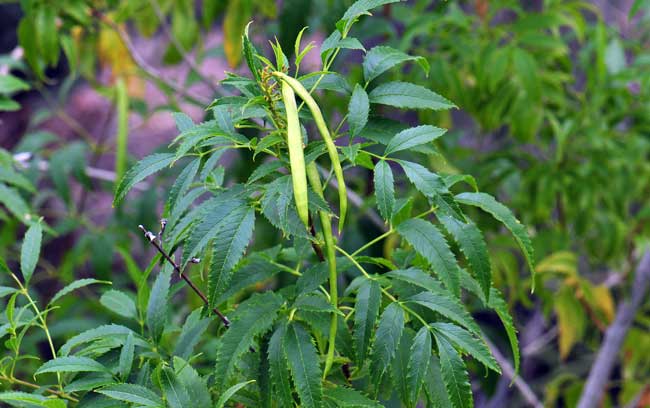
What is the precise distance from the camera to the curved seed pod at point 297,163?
0.54 metres

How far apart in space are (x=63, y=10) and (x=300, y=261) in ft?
2.86

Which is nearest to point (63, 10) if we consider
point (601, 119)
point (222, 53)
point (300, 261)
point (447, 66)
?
point (222, 53)

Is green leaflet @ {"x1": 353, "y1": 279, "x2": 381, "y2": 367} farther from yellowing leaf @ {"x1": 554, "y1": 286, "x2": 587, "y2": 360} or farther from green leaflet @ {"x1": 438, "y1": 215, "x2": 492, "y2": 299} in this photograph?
yellowing leaf @ {"x1": 554, "y1": 286, "x2": 587, "y2": 360}

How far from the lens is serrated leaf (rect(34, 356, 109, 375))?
565mm

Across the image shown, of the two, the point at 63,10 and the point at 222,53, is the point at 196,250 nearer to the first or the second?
the point at 63,10

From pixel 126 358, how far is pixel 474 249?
284 millimetres

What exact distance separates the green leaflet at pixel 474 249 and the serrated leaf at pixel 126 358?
0.26 meters

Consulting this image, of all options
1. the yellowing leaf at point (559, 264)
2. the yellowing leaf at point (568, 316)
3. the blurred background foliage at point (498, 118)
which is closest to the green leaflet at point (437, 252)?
the blurred background foliage at point (498, 118)

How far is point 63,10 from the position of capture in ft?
4.44

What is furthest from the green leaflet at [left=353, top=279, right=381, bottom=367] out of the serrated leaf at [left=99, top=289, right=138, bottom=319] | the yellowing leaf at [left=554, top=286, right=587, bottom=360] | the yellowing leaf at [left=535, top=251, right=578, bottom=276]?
the yellowing leaf at [left=554, top=286, right=587, bottom=360]

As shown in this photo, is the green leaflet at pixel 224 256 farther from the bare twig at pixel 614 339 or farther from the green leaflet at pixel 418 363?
the bare twig at pixel 614 339

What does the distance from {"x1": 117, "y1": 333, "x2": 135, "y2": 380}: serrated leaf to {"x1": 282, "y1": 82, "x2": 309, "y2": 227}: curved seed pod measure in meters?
0.18

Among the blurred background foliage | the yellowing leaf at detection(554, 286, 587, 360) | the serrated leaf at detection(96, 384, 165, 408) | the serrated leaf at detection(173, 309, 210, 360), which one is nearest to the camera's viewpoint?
the serrated leaf at detection(96, 384, 165, 408)

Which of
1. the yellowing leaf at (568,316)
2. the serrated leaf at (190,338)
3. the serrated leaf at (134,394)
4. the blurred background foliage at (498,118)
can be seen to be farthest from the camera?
the yellowing leaf at (568,316)
